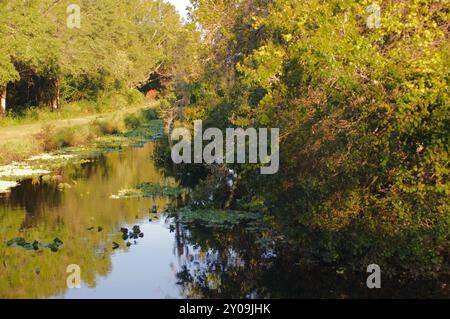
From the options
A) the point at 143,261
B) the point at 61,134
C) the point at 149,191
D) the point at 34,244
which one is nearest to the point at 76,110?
the point at 61,134

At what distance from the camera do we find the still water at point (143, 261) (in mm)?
12148

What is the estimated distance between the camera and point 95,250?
585 inches

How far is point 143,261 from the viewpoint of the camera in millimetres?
14305

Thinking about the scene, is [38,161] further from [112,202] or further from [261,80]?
[261,80]

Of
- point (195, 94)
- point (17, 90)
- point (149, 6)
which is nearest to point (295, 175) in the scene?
point (195, 94)

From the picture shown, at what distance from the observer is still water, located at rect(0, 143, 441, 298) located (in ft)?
39.9

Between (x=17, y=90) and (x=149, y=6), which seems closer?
(x=17, y=90)

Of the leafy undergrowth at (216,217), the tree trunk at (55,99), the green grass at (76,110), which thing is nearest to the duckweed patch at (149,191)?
the leafy undergrowth at (216,217)

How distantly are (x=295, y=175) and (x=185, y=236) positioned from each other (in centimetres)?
524

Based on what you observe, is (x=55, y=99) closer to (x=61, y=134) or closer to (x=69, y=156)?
(x=61, y=134)

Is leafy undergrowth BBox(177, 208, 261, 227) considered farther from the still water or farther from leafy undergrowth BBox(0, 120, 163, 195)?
leafy undergrowth BBox(0, 120, 163, 195)

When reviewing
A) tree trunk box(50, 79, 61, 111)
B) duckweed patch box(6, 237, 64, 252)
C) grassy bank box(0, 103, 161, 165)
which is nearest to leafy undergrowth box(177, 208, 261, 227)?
duckweed patch box(6, 237, 64, 252)

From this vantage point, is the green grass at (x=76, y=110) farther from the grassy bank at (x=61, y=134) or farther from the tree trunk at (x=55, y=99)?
the grassy bank at (x=61, y=134)

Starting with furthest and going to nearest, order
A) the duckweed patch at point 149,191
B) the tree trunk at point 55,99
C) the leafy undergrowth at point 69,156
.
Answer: the tree trunk at point 55,99
the leafy undergrowth at point 69,156
the duckweed patch at point 149,191
